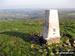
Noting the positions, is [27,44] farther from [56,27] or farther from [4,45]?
[56,27]

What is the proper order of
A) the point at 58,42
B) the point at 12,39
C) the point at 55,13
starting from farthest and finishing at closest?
the point at 12,39
the point at 58,42
the point at 55,13

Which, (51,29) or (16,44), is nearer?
(51,29)

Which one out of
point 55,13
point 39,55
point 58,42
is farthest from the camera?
point 58,42

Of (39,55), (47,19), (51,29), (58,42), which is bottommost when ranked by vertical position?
(39,55)

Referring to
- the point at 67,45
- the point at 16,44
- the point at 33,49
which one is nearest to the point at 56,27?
the point at 67,45

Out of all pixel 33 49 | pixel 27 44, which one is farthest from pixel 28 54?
pixel 27 44

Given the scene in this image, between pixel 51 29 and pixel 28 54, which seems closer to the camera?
pixel 28 54

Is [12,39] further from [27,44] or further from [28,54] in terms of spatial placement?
[28,54]

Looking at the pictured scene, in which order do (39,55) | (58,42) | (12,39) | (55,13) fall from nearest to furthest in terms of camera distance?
(39,55)
(55,13)
(58,42)
(12,39)

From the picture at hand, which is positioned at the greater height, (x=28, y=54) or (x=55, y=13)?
(x=55, y=13)
